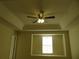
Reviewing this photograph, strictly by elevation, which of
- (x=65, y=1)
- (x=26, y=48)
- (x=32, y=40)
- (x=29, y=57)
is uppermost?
(x=65, y=1)

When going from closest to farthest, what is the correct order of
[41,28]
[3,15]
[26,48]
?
[3,15]
[41,28]
[26,48]

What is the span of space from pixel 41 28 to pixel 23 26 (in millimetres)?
1009

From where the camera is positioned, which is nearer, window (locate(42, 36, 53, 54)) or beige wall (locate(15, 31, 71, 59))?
beige wall (locate(15, 31, 71, 59))

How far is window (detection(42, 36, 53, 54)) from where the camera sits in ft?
16.2

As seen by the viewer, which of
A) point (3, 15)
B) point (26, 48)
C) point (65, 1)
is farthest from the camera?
point (26, 48)

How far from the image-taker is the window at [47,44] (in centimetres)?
493

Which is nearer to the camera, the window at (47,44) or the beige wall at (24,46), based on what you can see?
Result: the beige wall at (24,46)

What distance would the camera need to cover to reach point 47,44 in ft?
16.5

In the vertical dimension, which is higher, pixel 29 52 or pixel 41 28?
pixel 41 28

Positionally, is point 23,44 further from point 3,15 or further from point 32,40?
point 3,15

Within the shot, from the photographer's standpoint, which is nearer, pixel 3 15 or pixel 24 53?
pixel 3 15

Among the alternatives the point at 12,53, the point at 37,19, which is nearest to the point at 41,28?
the point at 37,19

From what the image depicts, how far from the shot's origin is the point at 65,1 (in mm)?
2402

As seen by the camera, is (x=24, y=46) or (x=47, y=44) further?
(x=47, y=44)
